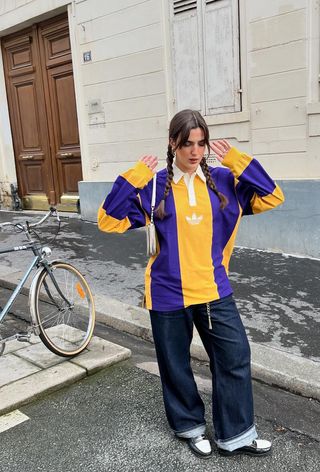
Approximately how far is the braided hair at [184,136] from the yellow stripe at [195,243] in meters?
0.04

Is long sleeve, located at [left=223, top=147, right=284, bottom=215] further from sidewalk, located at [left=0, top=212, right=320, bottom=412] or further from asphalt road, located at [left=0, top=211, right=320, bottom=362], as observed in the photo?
asphalt road, located at [left=0, top=211, right=320, bottom=362]

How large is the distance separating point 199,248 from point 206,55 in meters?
4.62

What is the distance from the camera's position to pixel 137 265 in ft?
19.0

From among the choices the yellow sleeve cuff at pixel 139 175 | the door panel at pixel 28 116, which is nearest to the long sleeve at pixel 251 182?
the yellow sleeve cuff at pixel 139 175

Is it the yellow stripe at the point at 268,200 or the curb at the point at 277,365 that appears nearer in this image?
the yellow stripe at the point at 268,200

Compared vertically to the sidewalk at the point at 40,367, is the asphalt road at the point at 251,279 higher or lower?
higher

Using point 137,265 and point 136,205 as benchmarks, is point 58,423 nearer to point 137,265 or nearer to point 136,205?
point 136,205

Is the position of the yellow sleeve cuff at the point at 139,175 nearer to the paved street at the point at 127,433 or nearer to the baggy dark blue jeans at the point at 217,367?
the baggy dark blue jeans at the point at 217,367

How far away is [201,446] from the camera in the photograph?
250 cm

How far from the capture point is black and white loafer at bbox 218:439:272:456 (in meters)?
2.48

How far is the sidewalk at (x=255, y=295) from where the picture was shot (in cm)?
332

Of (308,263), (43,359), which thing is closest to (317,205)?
(308,263)

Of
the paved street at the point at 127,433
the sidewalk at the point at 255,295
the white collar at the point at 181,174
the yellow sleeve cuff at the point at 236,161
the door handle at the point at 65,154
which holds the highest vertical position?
the yellow sleeve cuff at the point at 236,161

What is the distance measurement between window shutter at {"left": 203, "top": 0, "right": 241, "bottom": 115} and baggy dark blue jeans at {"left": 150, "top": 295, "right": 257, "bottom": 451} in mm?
4263
